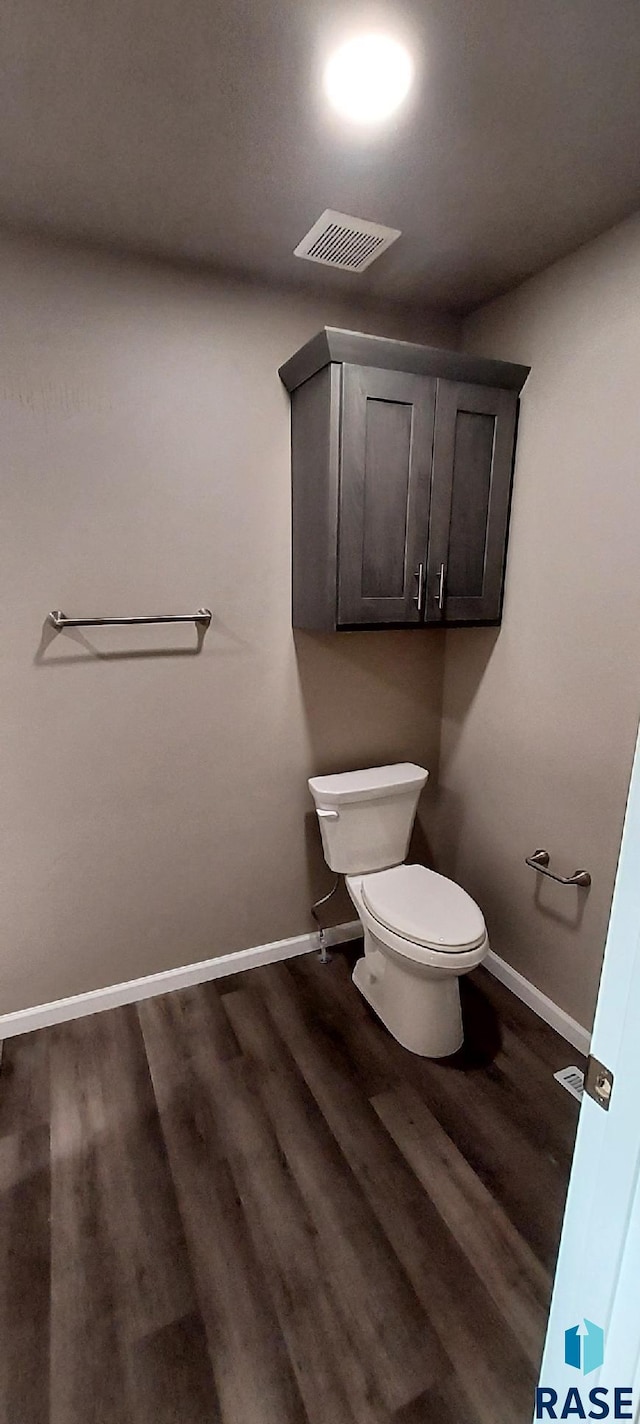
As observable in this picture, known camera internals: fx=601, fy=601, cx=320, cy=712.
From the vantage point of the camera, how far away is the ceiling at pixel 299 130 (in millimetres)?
1032

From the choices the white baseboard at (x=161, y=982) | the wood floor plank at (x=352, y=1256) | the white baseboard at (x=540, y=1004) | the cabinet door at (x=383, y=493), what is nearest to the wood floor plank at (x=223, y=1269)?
the wood floor plank at (x=352, y=1256)

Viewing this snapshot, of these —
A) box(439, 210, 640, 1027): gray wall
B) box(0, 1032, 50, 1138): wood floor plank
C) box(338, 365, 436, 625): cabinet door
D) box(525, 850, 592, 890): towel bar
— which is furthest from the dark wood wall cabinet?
box(0, 1032, 50, 1138): wood floor plank

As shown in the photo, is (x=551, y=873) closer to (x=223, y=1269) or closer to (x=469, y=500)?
(x=469, y=500)

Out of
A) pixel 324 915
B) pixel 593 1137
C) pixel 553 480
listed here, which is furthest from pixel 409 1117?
pixel 553 480

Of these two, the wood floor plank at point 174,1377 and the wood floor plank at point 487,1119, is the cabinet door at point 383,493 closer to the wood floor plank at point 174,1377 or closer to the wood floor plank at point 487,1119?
the wood floor plank at point 487,1119

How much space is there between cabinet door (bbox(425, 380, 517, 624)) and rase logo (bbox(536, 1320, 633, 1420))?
161 cm

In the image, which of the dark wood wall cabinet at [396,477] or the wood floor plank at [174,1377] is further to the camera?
the dark wood wall cabinet at [396,477]

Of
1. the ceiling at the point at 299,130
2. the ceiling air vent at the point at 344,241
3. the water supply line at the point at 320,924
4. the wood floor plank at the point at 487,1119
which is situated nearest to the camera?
the ceiling at the point at 299,130

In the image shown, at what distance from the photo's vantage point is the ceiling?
1.03 m

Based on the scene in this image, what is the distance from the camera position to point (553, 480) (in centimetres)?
182

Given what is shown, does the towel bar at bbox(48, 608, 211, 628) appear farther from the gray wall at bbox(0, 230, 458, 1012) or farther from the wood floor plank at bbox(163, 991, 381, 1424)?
the wood floor plank at bbox(163, 991, 381, 1424)

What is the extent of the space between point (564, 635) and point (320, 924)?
56.4 inches

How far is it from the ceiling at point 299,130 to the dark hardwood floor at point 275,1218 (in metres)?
2.36

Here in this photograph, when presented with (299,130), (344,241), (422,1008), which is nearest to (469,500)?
(344,241)
